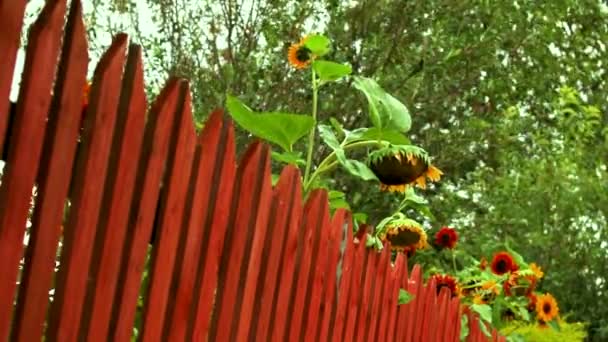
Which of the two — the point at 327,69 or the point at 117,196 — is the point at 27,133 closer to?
the point at 117,196

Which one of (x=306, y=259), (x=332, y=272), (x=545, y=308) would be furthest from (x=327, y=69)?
(x=545, y=308)

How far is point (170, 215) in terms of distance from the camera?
1.76 meters

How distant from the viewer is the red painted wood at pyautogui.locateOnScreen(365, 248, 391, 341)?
3.04m

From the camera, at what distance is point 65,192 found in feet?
4.87

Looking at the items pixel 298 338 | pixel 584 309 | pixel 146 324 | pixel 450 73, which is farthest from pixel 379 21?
pixel 146 324

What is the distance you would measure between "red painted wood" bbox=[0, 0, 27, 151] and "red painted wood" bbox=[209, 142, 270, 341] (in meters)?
0.68

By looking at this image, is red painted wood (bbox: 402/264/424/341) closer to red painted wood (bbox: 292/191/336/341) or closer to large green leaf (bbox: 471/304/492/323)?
large green leaf (bbox: 471/304/492/323)

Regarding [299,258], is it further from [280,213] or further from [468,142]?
[468,142]

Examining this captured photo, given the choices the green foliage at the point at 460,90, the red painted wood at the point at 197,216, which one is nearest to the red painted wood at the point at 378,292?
the red painted wood at the point at 197,216

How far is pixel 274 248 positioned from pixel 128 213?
24.6 inches

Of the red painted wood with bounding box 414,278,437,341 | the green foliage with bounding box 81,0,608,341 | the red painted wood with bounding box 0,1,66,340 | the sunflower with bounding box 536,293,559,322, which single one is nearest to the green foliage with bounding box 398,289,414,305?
the red painted wood with bounding box 414,278,437,341

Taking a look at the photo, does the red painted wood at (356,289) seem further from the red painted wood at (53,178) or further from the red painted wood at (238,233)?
the red painted wood at (53,178)

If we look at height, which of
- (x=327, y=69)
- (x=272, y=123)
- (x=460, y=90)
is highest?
(x=460, y=90)

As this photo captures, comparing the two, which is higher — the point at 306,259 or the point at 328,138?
the point at 328,138
